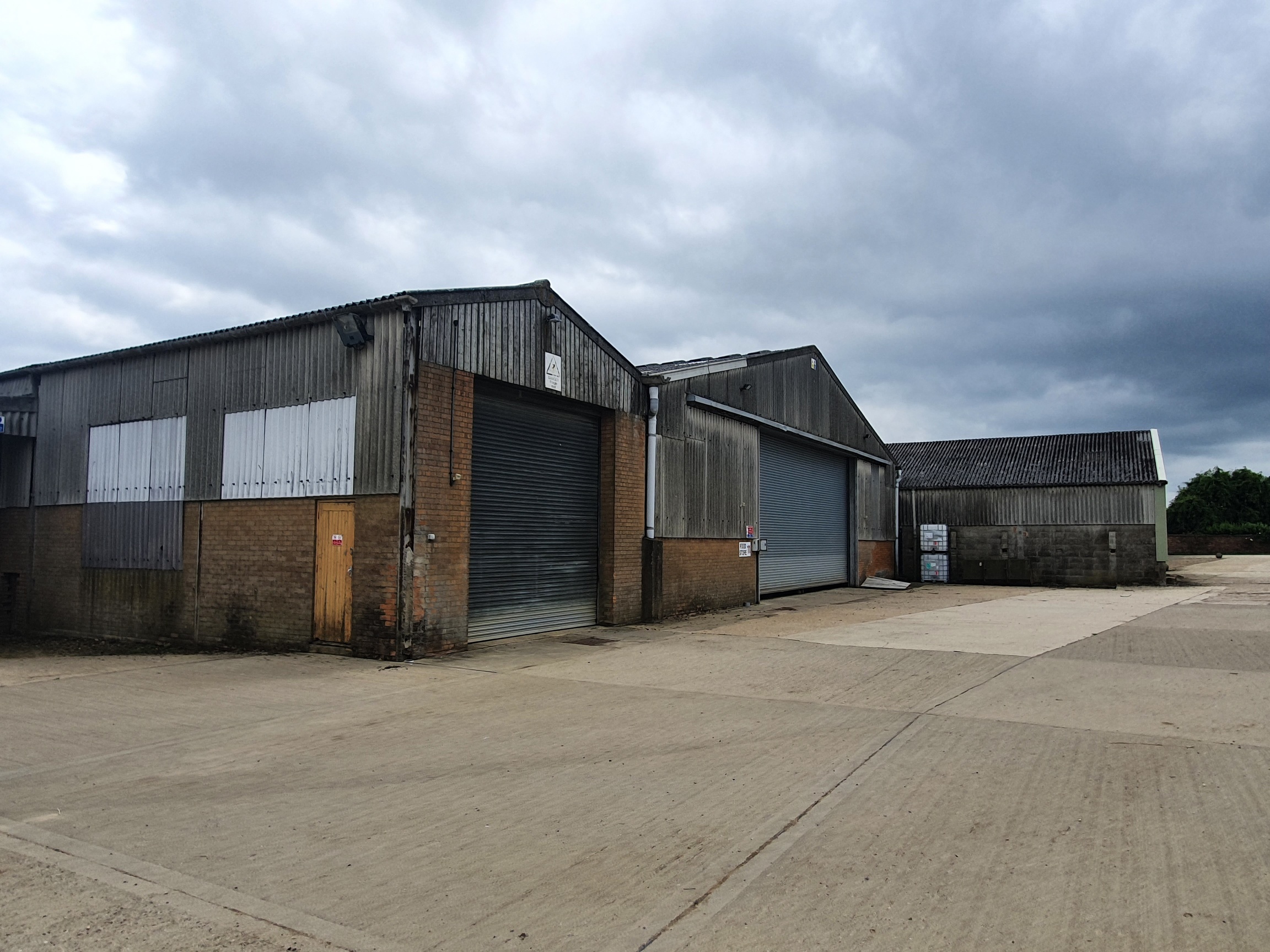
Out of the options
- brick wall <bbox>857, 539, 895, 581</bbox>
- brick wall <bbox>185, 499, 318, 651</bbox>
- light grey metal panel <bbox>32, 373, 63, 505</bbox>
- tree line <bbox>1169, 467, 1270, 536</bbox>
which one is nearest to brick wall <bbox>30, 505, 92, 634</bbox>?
light grey metal panel <bbox>32, 373, 63, 505</bbox>

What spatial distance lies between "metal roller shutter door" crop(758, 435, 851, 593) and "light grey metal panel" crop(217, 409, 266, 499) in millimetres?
11787

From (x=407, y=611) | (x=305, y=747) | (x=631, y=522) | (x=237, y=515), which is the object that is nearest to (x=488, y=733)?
(x=305, y=747)

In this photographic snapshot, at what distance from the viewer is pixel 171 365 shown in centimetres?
1491

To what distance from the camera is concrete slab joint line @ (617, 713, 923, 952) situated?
12.3ft

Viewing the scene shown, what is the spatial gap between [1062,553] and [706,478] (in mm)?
19029

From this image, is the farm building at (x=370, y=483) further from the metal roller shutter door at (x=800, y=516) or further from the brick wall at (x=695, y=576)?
the metal roller shutter door at (x=800, y=516)

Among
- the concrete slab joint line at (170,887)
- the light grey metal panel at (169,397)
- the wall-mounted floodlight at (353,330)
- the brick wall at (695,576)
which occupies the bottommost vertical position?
the concrete slab joint line at (170,887)

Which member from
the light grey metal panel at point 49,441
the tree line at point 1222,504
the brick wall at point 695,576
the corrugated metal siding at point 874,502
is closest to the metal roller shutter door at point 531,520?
the brick wall at point 695,576

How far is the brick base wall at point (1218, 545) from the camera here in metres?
57.9

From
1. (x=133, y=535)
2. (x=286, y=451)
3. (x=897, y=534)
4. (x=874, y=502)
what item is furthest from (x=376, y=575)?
(x=897, y=534)

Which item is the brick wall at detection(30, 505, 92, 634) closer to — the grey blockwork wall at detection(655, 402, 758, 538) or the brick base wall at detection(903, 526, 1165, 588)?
the grey blockwork wall at detection(655, 402, 758, 538)

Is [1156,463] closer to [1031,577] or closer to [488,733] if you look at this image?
[1031,577]

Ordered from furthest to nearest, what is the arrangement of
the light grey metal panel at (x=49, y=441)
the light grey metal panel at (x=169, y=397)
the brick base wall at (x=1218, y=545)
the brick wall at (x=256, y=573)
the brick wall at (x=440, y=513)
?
the brick base wall at (x=1218, y=545), the light grey metal panel at (x=49, y=441), the light grey metal panel at (x=169, y=397), the brick wall at (x=256, y=573), the brick wall at (x=440, y=513)

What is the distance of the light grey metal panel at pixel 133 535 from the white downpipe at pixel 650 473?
7869mm
